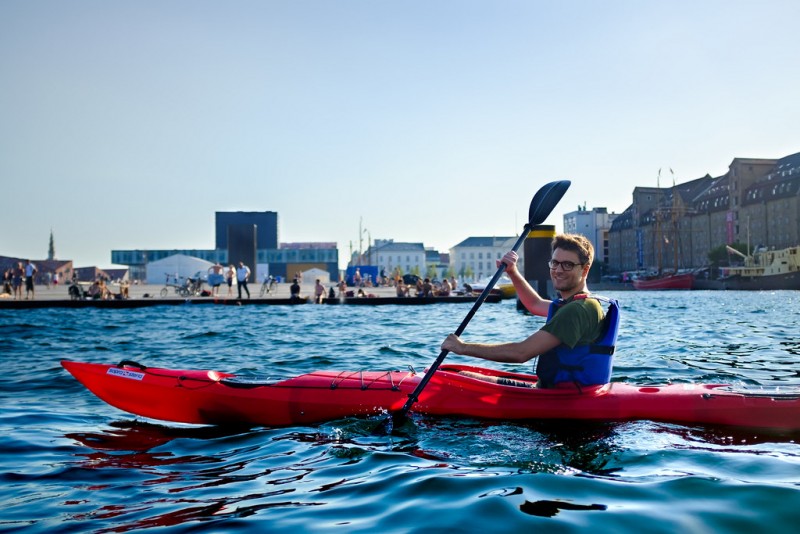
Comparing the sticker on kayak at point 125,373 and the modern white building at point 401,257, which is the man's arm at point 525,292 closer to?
the sticker on kayak at point 125,373

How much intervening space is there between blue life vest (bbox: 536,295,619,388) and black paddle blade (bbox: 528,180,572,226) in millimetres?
→ 1743

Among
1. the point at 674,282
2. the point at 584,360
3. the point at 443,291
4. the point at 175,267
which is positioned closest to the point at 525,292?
the point at 584,360

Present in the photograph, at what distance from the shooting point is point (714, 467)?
13.9 feet

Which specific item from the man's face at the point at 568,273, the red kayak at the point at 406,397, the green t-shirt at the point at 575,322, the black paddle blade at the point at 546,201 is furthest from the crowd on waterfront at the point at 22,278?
the green t-shirt at the point at 575,322

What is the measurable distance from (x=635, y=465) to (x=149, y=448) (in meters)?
3.62

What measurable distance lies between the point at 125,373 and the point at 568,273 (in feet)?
13.2

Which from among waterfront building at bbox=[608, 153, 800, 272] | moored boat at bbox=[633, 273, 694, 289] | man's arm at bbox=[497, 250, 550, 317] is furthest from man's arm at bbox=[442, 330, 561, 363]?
waterfront building at bbox=[608, 153, 800, 272]

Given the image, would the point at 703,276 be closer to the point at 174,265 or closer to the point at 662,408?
the point at 174,265

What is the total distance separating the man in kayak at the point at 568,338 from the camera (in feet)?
15.8

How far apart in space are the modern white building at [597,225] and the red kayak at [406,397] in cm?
10284

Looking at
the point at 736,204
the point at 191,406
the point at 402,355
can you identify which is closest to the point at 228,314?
the point at 402,355

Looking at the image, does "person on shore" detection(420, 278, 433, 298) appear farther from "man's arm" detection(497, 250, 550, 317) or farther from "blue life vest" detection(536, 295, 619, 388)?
"blue life vest" detection(536, 295, 619, 388)

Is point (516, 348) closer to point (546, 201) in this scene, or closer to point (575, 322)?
point (575, 322)

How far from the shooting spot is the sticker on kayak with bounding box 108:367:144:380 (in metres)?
5.99
